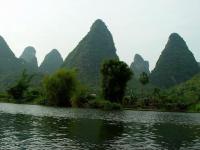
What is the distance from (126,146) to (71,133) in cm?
895

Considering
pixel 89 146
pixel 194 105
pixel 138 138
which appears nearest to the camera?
pixel 89 146

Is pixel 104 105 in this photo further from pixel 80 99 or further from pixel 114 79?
pixel 80 99

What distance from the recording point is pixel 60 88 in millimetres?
115812

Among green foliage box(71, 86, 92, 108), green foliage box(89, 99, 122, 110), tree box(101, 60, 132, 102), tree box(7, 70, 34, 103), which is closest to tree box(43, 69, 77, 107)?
green foliage box(71, 86, 92, 108)

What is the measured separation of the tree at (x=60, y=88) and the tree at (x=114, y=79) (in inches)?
440

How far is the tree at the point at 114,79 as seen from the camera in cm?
11156

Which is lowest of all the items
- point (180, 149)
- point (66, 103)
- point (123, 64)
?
point (180, 149)

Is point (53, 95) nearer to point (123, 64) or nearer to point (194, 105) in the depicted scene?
point (123, 64)

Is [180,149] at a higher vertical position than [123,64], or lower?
lower

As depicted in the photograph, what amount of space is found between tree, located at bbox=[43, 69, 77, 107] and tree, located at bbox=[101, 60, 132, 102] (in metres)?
11.2

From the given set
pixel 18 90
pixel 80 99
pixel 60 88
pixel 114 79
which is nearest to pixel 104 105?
pixel 114 79

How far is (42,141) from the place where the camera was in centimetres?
3319

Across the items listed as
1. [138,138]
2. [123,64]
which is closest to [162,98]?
[123,64]

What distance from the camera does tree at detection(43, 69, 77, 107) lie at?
116 metres
